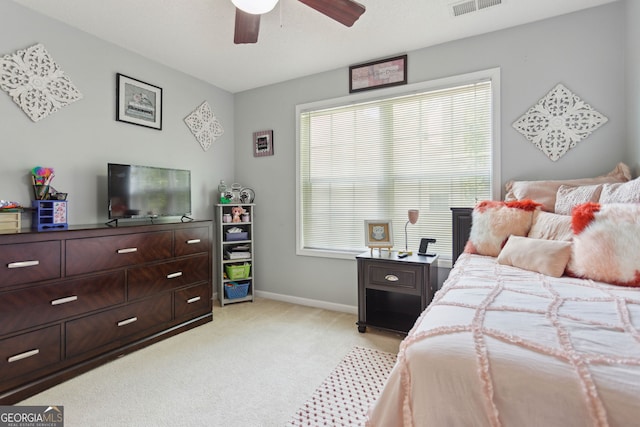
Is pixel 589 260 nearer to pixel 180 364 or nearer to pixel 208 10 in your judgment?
pixel 180 364

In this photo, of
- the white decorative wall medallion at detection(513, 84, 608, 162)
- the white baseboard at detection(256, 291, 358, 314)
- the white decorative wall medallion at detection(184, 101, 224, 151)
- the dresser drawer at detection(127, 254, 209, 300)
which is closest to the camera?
the white decorative wall medallion at detection(513, 84, 608, 162)

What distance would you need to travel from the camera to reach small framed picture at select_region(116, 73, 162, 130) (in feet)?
9.02

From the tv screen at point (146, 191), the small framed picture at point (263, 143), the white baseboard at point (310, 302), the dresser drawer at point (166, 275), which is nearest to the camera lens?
the dresser drawer at point (166, 275)

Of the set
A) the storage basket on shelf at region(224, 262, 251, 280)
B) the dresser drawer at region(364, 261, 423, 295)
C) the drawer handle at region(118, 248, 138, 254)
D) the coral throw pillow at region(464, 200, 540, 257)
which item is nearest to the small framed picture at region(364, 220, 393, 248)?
the dresser drawer at region(364, 261, 423, 295)

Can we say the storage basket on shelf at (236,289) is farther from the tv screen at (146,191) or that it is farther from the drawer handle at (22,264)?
the drawer handle at (22,264)

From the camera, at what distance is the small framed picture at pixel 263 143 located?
12.0 ft

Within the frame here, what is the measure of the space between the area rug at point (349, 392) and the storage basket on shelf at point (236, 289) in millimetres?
1703

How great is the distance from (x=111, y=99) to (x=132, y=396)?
7.95ft

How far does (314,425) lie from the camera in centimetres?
156

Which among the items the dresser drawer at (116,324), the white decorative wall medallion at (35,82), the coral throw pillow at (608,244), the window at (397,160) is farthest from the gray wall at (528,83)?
the white decorative wall medallion at (35,82)

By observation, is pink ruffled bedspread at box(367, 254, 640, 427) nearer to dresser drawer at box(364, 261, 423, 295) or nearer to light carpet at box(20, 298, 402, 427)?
light carpet at box(20, 298, 402, 427)

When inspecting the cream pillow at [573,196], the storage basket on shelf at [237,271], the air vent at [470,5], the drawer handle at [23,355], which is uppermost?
the air vent at [470,5]

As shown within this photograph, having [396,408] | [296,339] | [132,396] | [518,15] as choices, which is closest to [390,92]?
[518,15]

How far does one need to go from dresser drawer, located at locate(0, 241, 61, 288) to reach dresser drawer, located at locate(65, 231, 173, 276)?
7cm
